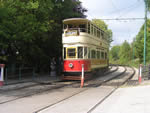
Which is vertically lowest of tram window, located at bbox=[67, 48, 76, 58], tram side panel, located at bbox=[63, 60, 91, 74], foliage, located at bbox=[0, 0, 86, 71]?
tram side panel, located at bbox=[63, 60, 91, 74]

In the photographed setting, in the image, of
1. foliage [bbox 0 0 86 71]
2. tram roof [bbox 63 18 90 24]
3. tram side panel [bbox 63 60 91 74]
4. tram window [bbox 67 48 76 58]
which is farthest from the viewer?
tram roof [bbox 63 18 90 24]

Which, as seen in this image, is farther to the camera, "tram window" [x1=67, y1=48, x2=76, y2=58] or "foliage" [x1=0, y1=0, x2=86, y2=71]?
"tram window" [x1=67, y1=48, x2=76, y2=58]

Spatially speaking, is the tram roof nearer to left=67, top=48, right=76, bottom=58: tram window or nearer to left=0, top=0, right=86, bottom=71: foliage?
left=0, top=0, right=86, bottom=71: foliage

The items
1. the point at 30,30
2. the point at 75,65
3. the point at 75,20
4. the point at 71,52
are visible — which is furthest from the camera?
the point at 75,20

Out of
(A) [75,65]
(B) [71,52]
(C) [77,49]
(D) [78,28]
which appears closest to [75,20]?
(D) [78,28]

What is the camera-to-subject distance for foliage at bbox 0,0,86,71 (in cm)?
1305

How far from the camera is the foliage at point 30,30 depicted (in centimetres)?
1305

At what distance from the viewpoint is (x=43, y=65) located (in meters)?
21.7

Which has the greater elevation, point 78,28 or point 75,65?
point 78,28

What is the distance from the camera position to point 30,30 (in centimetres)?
1425

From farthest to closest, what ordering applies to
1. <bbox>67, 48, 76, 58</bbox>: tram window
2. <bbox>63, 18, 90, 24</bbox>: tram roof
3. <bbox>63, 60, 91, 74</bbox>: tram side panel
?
<bbox>63, 18, 90, 24</bbox>: tram roof
<bbox>67, 48, 76, 58</bbox>: tram window
<bbox>63, 60, 91, 74</bbox>: tram side panel

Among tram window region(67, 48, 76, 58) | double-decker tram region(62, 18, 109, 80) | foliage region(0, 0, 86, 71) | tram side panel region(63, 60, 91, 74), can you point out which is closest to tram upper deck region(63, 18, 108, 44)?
double-decker tram region(62, 18, 109, 80)

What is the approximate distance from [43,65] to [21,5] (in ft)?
29.5

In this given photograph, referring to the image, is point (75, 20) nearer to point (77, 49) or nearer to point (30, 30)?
point (77, 49)
